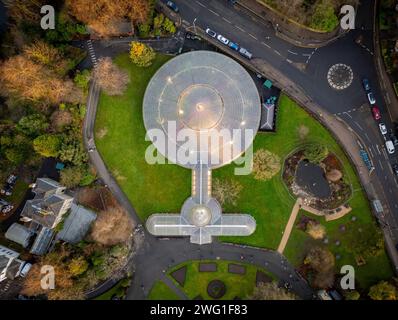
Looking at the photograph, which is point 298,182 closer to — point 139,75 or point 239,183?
point 239,183

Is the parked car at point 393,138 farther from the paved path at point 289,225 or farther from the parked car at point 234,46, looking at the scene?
the parked car at point 234,46

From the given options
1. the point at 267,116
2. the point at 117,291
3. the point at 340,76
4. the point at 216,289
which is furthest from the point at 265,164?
the point at 117,291

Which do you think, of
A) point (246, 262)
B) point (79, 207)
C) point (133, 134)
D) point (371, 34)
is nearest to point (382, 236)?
point (246, 262)

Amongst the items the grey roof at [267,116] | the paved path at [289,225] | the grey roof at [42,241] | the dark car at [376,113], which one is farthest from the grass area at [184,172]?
the grey roof at [42,241]

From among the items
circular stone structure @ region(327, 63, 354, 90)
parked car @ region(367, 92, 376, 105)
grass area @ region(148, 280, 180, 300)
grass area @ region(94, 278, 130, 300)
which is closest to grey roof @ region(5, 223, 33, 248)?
grass area @ region(94, 278, 130, 300)

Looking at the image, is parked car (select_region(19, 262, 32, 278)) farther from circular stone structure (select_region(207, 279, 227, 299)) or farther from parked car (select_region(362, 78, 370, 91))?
parked car (select_region(362, 78, 370, 91))

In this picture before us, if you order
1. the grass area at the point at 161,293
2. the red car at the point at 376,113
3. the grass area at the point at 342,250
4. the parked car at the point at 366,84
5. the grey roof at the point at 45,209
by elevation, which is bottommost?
the grass area at the point at 161,293
